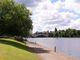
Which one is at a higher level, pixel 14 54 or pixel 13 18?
pixel 13 18

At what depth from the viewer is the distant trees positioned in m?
62.0

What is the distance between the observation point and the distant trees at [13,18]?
61981 millimetres

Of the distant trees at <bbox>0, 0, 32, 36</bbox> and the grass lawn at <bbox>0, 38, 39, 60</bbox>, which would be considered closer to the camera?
the grass lawn at <bbox>0, 38, 39, 60</bbox>

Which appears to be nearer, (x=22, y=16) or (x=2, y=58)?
(x=2, y=58)

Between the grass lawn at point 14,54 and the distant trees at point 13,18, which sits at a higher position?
the distant trees at point 13,18

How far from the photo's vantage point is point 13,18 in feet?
207

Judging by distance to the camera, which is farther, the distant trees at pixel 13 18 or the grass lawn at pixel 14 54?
the distant trees at pixel 13 18

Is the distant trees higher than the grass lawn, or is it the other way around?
the distant trees

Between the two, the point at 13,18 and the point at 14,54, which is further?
the point at 13,18

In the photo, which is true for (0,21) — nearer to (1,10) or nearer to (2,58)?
(1,10)

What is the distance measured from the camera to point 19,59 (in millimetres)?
26250

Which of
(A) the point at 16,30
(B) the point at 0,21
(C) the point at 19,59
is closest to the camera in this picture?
(C) the point at 19,59

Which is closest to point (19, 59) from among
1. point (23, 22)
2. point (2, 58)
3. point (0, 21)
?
point (2, 58)

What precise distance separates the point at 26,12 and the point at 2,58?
46077 mm
